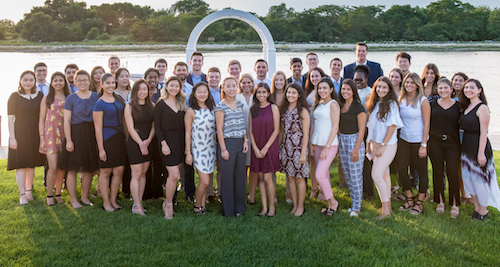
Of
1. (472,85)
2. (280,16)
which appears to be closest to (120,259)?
(472,85)

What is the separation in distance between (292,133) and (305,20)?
178ft

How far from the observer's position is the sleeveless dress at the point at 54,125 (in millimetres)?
4379

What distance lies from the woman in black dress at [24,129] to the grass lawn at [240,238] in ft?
1.63

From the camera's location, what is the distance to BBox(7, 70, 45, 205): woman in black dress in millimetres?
4410

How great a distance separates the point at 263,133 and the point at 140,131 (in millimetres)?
1379

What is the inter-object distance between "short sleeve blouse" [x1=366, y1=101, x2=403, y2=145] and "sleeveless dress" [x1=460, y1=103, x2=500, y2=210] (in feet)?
2.50

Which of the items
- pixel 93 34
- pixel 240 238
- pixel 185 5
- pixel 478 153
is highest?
pixel 185 5

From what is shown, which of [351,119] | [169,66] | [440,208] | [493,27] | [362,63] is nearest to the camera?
[351,119]

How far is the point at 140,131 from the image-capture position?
13.3 feet

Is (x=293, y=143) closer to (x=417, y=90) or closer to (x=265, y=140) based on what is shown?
(x=265, y=140)

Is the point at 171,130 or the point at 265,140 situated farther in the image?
the point at 265,140

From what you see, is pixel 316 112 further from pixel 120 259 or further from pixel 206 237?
pixel 120 259

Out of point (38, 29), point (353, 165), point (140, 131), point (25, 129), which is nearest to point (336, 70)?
point (353, 165)

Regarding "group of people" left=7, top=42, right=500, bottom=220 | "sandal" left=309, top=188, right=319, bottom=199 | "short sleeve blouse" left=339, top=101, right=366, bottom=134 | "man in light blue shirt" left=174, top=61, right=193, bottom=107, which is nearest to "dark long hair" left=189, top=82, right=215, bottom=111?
"group of people" left=7, top=42, right=500, bottom=220
